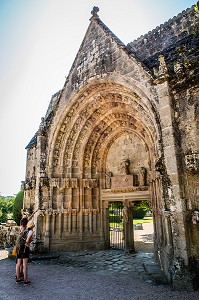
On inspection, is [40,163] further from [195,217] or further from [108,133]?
[195,217]

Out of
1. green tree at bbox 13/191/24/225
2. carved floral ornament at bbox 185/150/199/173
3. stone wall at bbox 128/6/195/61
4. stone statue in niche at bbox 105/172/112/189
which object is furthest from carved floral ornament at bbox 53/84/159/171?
green tree at bbox 13/191/24/225

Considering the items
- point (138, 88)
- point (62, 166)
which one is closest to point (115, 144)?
point (62, 166)

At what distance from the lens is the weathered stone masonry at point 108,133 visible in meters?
5.32

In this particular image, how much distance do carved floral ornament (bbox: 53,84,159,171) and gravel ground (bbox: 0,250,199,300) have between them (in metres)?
4.36

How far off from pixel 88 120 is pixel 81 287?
19.8 feet

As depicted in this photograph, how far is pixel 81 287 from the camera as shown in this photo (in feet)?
15.5

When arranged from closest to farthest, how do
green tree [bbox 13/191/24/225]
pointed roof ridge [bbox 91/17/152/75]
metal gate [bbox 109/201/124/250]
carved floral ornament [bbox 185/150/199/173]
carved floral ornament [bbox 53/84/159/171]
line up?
carved floral ornament [bbox 185/150/199/173] → pointed roof ridge [bbox 91/17/152/75] → carved floral ornament [bbox 53/84/159/171] → metal gate [bbox 109/201/124/250] → green tree [bbox 13/191/24/225]

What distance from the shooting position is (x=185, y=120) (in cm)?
482

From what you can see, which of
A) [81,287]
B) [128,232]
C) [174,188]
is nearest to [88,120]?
[128,232]

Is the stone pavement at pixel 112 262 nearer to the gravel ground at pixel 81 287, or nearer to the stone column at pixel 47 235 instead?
the gravel ground at pixel 81 287

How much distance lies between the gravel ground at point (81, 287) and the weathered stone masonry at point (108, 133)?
3.77 ft

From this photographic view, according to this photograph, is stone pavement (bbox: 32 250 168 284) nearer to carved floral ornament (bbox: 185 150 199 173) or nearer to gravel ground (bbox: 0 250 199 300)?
gravel ground (bbox: 0 250 199 300)

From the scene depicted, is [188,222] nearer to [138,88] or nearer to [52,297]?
[52,297]

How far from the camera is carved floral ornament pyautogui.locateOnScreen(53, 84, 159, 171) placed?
27.1 feet
